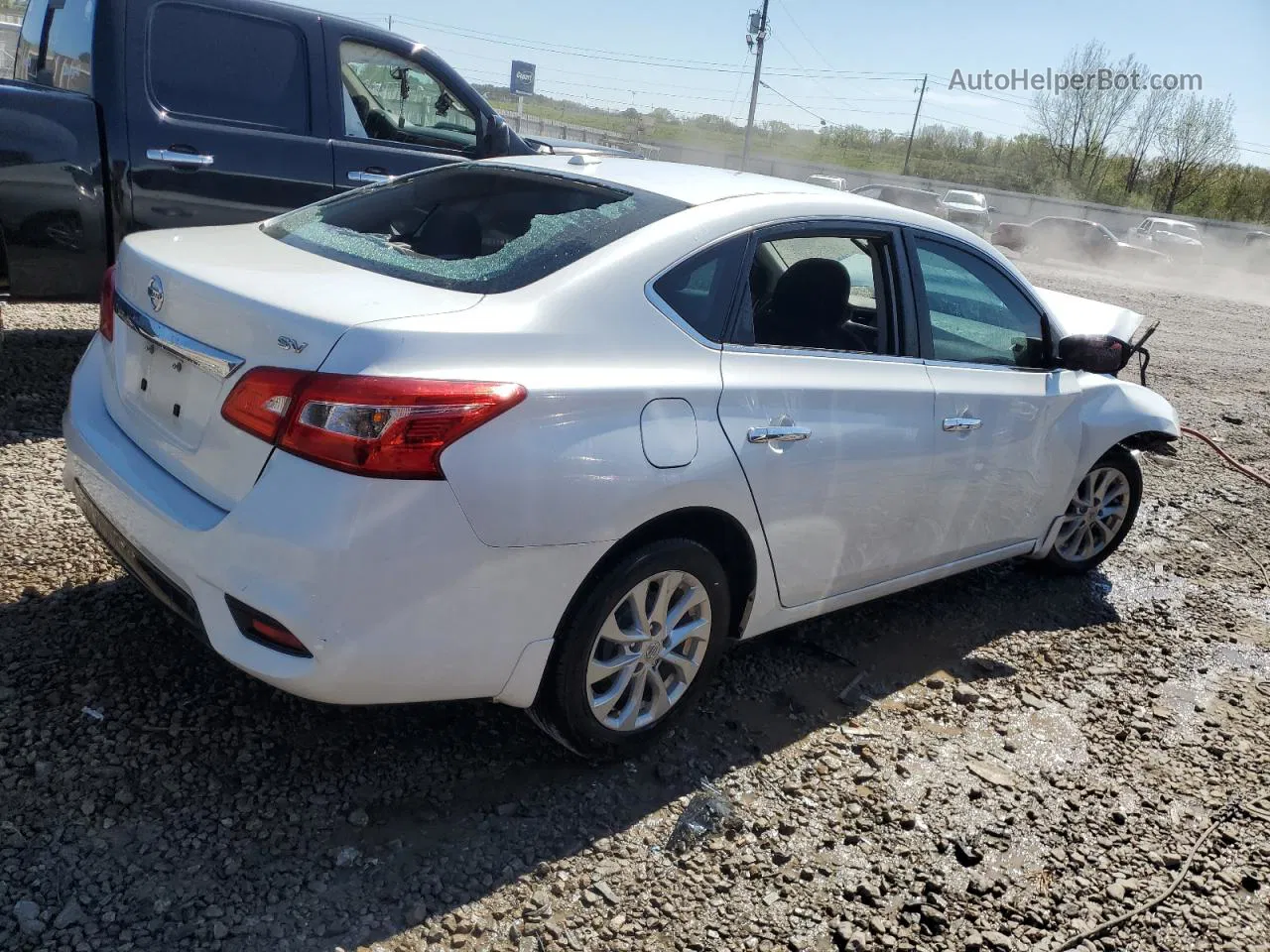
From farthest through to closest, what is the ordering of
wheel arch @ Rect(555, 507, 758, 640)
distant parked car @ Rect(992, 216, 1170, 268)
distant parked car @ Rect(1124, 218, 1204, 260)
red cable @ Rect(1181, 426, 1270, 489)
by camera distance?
distant parked car @ Rect(1124, 218, 1204, 260) → distant parked car @ Rect(992, 216, 1170, 268) → red cable @ Rect(1181, 426, 1270, 489) → wheel arch @ Rect(555, 507, 758, 640)

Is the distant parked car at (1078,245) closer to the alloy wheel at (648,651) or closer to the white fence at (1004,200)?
the white fence at (1004,200)

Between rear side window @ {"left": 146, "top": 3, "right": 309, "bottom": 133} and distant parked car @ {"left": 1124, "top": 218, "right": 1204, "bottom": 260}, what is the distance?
33359mm

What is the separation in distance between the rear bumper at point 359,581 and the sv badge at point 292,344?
240mm

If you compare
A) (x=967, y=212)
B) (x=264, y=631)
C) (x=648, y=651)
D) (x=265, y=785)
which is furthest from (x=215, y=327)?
(x=967, y=212)

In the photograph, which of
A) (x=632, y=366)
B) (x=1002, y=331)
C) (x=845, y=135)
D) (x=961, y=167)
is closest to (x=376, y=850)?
(x=632, y=366)

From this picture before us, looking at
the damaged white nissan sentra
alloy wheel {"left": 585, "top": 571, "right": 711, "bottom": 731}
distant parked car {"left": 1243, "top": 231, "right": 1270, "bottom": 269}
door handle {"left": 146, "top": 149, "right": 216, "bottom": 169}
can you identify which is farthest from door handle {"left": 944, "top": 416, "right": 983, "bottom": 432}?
distant parked car {"left": 1243, "top": 231, "right": 1270, "bottom": 269}

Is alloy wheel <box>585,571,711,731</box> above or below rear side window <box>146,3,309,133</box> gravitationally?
below

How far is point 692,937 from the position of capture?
2.49 meters

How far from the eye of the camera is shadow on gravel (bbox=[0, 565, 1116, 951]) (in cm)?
236

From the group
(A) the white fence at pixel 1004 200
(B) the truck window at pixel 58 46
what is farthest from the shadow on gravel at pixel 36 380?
(A) the white fence at pixel 1004 200

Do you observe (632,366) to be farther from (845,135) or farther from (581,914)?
(845,135)

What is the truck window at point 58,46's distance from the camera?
5.50m

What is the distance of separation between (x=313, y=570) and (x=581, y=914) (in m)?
1.04

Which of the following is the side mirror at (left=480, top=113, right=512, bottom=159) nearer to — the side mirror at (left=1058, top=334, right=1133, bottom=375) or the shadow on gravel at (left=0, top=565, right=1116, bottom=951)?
the side mirror at (left=1058, top=334, right=1133, bottom=375)
